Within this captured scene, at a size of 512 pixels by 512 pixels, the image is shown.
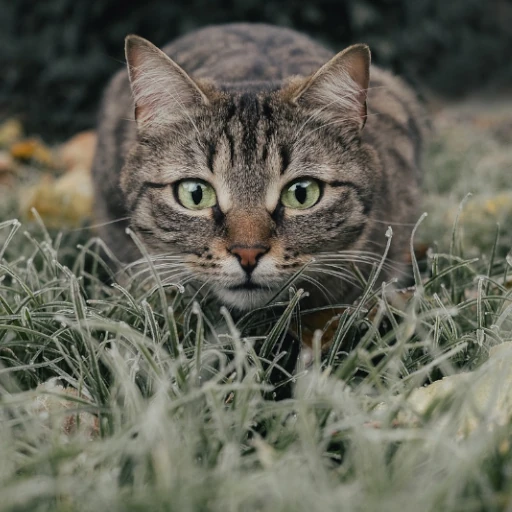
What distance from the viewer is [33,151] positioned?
4.57 metres

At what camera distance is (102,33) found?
5.04 meters

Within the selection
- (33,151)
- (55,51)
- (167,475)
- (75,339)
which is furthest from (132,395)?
(55,51)

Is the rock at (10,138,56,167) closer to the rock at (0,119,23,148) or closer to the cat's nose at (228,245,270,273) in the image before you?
the rock at (0,119,23,148)

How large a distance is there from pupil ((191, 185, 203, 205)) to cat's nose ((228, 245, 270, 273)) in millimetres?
228

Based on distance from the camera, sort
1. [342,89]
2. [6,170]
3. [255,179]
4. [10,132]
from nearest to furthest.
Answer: [255,179] → [342,89] → [6,170] → [10,132]

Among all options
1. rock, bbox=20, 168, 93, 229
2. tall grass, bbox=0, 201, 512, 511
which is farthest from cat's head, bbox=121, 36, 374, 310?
rock, bbox=20, 168, 93, 229

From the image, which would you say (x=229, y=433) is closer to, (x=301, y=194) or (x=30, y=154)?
(x=301, y=194)

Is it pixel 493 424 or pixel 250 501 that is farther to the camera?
pixel 493 424

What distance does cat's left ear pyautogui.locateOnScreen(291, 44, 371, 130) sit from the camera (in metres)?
1.88

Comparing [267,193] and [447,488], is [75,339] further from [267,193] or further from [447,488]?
[447,488]

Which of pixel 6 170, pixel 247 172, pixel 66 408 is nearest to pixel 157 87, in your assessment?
pixel 247 172

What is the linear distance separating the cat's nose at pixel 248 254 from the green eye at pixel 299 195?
202 mm

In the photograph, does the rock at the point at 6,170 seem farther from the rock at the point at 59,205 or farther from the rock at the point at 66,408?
the rock at the point at 66,408

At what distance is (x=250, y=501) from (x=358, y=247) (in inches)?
42.9
